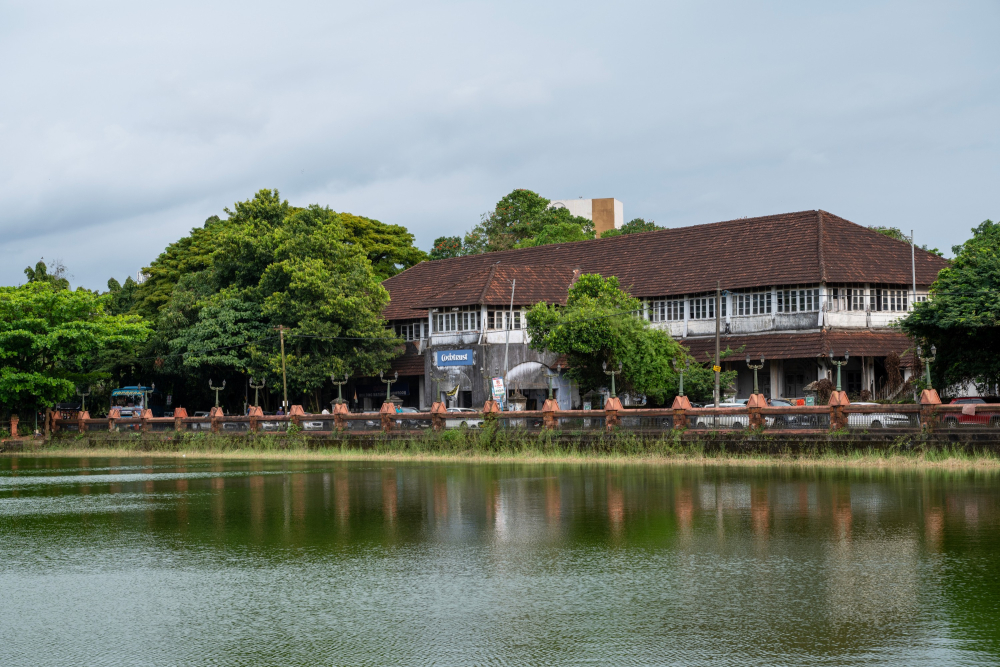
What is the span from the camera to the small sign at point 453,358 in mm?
45094

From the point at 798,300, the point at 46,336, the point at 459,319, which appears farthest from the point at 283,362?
the point at 798,300

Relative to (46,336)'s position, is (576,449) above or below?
below

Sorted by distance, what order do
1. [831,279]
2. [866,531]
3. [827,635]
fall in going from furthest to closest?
[831,279], [866,531], [827,635]

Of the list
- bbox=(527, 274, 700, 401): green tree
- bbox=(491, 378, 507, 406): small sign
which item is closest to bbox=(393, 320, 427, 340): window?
bbox=(491, 378, 507, 406): small sign

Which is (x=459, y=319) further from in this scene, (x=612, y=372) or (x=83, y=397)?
(x=83, y=397)

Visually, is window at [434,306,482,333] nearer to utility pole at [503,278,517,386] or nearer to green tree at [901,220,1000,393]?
utility pole at [503,278,517,386]

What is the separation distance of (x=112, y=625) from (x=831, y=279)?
3517cm

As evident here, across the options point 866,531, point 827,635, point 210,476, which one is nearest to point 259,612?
point 827,635

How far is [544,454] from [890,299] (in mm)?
17608

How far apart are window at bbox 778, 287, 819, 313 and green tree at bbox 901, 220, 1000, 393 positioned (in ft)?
29.4

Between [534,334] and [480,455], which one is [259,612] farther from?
[534,334]

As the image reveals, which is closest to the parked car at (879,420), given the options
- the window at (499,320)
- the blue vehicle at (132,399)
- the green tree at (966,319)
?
the green tree at (966,319)

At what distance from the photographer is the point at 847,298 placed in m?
40.8

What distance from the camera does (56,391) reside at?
47.1m
